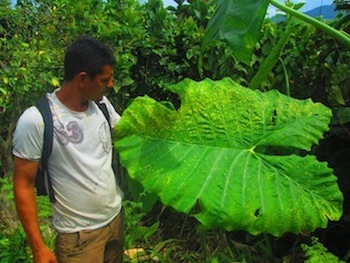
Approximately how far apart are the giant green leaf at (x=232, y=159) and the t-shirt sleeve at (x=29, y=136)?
0.28 metres

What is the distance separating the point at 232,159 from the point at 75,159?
1.84 feet

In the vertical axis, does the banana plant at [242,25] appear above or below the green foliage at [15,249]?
above

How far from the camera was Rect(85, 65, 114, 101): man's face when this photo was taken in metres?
1.83

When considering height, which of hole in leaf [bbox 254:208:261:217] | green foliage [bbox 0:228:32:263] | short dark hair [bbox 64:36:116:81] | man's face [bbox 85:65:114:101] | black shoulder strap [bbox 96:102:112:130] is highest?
short dark hair [bbox 64:36:116:81]

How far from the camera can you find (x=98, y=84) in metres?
1.85

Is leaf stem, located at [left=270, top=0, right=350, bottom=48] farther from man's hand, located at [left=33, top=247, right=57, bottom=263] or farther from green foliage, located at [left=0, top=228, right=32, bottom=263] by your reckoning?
green foliage, located at [left=0, top=228, right=32, bottom=263]

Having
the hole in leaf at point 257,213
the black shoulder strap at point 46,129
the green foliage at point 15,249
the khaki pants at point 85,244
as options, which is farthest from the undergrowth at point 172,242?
the black shoulder strap at point 46,129

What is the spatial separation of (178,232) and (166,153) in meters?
1.65

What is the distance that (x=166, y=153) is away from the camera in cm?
179

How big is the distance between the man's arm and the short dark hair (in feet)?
1.19

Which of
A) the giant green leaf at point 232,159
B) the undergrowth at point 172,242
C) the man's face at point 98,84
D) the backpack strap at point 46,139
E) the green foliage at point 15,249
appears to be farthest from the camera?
the undergrowth at point 172,242

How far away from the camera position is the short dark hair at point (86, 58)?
1.82 meters

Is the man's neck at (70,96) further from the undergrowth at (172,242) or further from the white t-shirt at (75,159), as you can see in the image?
the undergrowth at (172,242)

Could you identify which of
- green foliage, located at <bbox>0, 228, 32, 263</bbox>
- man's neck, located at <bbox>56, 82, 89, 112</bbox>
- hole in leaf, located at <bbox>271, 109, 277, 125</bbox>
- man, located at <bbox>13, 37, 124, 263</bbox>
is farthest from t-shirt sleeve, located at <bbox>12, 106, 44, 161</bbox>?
green foliage, located at <bbox>0, 228, 32, 263</bbox>
